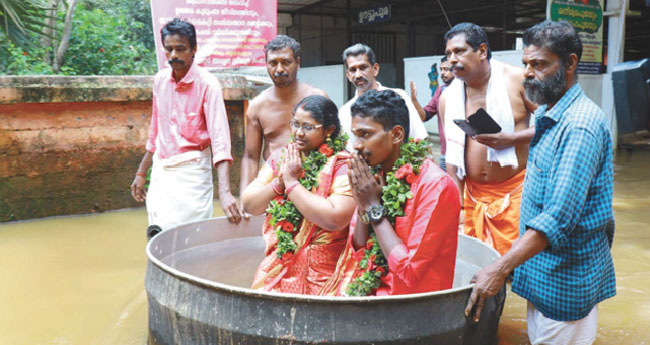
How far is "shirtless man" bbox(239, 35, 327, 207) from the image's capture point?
362 cm

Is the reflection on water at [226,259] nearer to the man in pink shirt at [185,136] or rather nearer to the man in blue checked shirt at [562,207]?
the man in pink shirt at [185,136]

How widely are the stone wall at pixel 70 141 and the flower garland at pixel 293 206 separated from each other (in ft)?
13.0

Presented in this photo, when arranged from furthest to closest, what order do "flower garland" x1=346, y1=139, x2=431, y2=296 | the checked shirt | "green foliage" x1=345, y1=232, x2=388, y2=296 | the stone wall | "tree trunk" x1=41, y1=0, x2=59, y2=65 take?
"tree trunk" x1=41, y1=0, x2=59, y2=65 < the stone wall < "green foliage" x1=345, y1=232, x2=388, y2=296 < "flower garland" x1=346, y1=139, x2=431, y2=296 < the checked shirt

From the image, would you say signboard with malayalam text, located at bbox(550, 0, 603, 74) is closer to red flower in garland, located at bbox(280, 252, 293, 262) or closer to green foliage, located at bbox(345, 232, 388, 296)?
red flower in garland, located at bbox(280, 252, 293, 262)

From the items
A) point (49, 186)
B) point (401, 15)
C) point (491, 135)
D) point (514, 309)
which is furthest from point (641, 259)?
point (401, 15)

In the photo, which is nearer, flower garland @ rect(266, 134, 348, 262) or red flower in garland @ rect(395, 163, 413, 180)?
red flower in garland @ rect(395, 163, 413, 180)

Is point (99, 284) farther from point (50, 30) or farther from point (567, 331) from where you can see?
point (50, 30)

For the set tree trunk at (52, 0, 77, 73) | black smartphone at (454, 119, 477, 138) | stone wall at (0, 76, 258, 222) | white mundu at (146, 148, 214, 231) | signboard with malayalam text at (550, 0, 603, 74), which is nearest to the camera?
black smartphone at (454, 119, 477, 138)

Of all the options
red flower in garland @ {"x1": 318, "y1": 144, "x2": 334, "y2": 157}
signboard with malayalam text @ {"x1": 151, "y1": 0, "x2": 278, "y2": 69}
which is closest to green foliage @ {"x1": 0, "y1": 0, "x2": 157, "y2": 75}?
signboard with malayalam text @ {"x1": 151, "y1": 0, "x2": 278, "y2": 69}

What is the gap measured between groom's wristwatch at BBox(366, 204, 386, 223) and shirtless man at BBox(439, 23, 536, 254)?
3.64ft

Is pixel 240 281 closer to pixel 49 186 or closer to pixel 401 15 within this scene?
pixel 49 186

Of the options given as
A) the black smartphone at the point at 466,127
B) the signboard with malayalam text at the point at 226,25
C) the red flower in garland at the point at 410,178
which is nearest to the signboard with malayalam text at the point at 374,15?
the signboard with malayalam text at the point at 226,25

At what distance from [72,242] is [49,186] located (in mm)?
1143

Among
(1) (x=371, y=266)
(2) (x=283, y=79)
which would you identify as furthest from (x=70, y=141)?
(1) (x=371, y=266)
